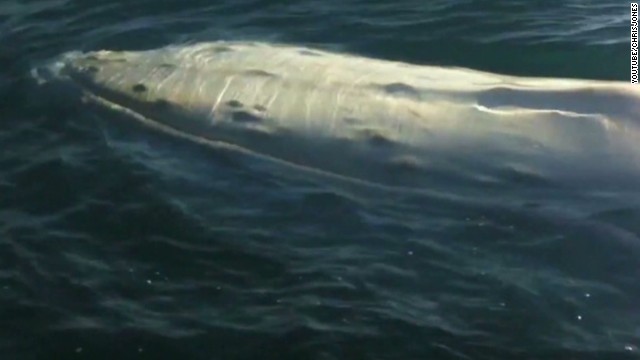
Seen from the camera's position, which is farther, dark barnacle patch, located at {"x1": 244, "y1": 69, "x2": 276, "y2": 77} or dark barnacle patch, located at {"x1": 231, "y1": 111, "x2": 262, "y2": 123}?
dark barnacle patch, located at {"x1": 244, "y1": 69, "x2": 276, "y2": 77}

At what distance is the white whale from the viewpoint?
Answer: 8.66 m

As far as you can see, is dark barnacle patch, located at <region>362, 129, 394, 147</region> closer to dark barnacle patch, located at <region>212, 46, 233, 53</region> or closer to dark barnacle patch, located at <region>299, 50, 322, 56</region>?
dark barnacle patch, located at <region>299, 50, 322, 56</region>

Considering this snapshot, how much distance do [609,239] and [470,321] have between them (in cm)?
141

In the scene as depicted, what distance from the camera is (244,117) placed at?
1008 centimetres

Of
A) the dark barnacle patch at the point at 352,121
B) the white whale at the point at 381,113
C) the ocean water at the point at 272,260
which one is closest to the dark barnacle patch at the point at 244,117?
the white whale at the point at 381,113

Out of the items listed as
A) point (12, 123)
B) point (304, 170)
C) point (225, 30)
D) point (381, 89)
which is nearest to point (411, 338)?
point (304, 170)

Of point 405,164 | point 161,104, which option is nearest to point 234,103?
point 161,104

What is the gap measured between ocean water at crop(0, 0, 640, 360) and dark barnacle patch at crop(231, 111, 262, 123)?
1.28 feet

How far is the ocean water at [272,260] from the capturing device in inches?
293

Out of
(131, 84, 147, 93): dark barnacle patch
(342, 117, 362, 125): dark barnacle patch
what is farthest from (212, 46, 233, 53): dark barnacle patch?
(342, 117, 362, 125): dark barnacle patch

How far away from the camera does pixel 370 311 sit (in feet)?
25.2

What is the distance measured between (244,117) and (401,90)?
1359 mm

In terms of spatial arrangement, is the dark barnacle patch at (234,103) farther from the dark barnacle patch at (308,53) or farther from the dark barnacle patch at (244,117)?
the dark barnacle patch at (308,53)

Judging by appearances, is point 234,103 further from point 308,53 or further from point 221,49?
point 221,49
